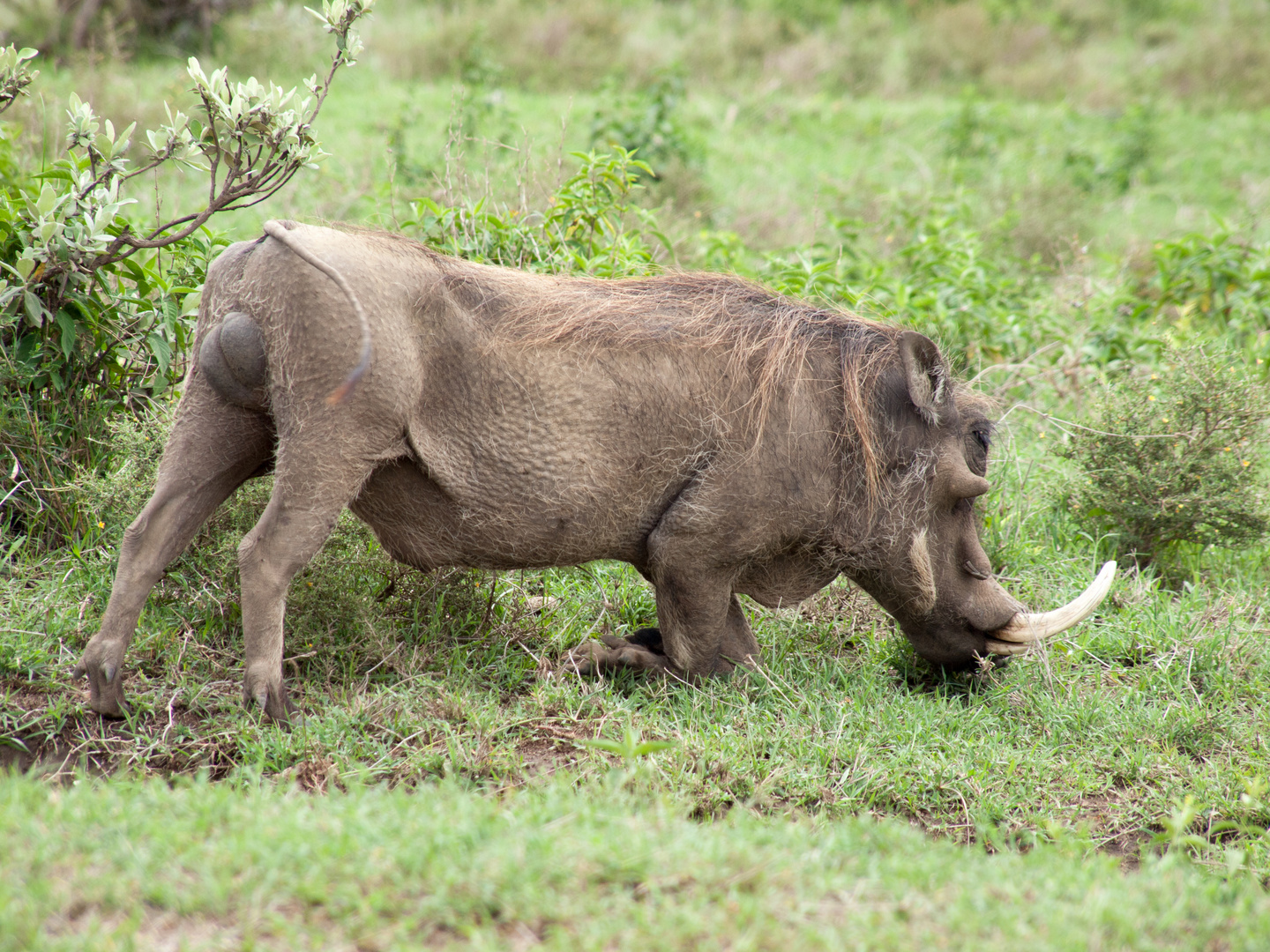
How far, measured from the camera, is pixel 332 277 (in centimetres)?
263

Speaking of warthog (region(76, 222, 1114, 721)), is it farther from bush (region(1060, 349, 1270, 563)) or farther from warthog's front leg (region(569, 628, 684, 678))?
bush (region(1060, 349, 1270, 563))

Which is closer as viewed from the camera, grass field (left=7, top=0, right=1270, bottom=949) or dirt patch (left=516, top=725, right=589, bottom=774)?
grass field (left=7, top=0, right=1270, bottom=949)

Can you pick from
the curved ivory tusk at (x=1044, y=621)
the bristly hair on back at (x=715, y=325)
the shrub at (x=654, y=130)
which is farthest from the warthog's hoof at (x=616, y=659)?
the shrub at (x=654, y=130)

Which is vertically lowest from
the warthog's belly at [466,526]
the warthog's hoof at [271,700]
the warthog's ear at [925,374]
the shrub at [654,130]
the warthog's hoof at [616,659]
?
the warthog's hoof at [616,659]

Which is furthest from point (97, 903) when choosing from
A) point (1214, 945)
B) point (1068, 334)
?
point (1068, 334)

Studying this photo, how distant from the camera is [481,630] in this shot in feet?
11.8

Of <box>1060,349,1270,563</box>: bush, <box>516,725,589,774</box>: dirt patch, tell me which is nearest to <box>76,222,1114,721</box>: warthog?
<box>516,725,589,774</box>: dirt patch

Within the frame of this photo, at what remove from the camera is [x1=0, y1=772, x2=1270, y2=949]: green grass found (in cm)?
196

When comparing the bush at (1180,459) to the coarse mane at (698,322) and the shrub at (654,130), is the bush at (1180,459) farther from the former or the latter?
the shrub at (654,130)

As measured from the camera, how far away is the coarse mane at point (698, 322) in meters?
2.96

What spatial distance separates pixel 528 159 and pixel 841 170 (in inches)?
173

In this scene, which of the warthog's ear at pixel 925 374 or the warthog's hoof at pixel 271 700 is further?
the warthog's ear at pixel 925 374

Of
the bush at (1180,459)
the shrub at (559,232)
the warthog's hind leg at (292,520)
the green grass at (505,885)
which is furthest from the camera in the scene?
the shrub at (559,232)

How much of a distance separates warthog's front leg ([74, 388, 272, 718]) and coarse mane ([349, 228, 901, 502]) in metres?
0.63
